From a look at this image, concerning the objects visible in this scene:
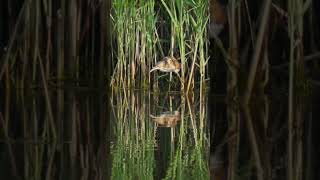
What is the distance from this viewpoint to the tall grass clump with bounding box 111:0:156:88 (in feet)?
13.2

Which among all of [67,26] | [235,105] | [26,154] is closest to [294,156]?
[26,154]

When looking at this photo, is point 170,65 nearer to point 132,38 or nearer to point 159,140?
point 132,38

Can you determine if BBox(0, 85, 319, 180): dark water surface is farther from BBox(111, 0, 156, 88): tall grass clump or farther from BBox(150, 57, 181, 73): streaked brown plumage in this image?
BBox(111, 0, 156, 88): tall grass clump

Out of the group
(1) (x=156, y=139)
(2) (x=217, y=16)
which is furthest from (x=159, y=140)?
(2) (x=217, y=16)

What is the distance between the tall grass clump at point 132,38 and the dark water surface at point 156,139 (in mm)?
591

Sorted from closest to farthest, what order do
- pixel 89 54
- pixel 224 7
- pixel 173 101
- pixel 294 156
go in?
pixel 294 156, pixel 173 101, pixel 224 7, pixel 89 54

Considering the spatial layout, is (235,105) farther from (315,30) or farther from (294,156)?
(315,30)

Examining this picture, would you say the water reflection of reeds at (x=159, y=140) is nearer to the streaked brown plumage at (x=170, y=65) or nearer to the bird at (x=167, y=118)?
the bird at (x=167, y=118)

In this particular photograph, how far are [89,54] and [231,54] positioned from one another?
163cm

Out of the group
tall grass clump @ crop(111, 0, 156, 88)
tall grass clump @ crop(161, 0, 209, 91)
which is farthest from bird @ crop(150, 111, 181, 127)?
tall grass clump @ crop(111, 0, 156, 88)

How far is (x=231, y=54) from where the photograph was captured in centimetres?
308

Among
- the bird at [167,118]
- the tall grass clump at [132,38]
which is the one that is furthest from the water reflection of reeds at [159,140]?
the tall grass clump at [132,38]

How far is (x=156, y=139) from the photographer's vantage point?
84.4 inches

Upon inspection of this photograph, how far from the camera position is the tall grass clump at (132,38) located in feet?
13.2
